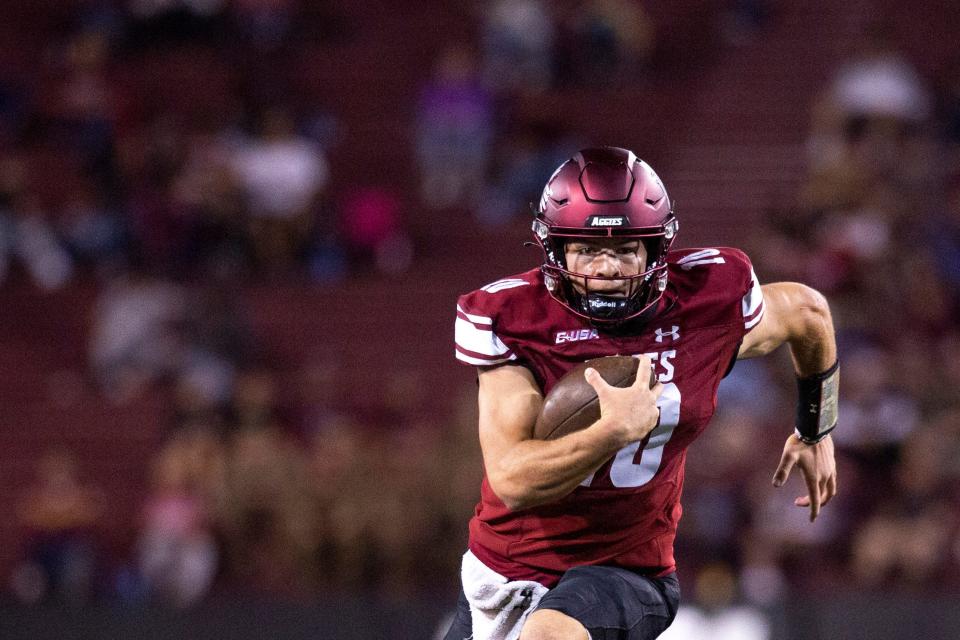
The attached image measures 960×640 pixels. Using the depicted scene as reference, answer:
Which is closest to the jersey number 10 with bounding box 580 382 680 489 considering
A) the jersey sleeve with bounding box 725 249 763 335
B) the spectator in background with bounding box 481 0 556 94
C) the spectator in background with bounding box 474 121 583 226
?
the jersey sleeve with bounding box 725 249 763 335

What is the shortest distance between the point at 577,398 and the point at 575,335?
317 mm

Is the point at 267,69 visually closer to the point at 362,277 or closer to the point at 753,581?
the point at 362,277

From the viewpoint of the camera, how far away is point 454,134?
12641mm

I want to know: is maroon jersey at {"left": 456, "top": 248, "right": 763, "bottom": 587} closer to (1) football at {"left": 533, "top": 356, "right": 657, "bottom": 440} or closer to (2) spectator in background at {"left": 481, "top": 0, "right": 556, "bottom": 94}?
(1) football at {"left": 533, "top": 356, "right": 657, "bottom": 440}

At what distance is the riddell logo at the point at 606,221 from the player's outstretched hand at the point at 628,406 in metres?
0.45

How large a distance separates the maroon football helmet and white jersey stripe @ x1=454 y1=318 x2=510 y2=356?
0.69 ft

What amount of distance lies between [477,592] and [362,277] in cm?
808

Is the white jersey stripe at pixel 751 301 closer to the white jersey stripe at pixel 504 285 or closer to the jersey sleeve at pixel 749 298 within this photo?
the jersey sleeve at pixel 749 298

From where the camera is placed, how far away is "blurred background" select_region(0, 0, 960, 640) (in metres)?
8.76

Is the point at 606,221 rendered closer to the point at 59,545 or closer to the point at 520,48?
the point at 59,545

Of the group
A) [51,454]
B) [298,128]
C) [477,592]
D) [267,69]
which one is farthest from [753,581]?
[267,69]

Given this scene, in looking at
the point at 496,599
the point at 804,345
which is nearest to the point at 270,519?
the point at 496,599

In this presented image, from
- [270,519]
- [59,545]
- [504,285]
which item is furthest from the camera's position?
[59,545]

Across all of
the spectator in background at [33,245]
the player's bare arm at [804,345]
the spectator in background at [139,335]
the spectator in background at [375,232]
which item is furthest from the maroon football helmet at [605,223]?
the spectator in background at [33,245]
